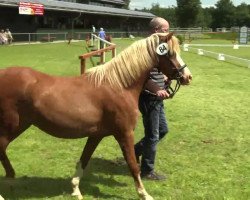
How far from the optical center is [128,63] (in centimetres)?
481

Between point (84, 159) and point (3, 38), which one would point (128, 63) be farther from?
point (3, 38)

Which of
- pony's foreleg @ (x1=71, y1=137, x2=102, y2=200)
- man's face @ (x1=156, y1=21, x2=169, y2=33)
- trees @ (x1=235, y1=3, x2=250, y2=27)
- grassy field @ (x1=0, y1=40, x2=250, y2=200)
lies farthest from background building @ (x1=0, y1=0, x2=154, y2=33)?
trees @ (x1=235, y1=3, x2=250, y2=27)

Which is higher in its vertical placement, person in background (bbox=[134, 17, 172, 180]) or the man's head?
the man's head

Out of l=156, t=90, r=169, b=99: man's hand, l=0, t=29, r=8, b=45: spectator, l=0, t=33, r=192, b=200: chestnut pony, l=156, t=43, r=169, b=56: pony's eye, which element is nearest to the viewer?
l=0, t=33, r=192, b=200: chestnut pony

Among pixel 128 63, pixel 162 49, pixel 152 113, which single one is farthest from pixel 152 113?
pixel 162 49

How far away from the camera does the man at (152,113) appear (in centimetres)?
518

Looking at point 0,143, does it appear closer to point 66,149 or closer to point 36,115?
point 36,115

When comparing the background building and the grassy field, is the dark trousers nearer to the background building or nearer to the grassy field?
the grassy field

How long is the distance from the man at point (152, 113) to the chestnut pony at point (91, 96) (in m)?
0.33

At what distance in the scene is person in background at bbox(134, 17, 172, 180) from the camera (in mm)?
5184

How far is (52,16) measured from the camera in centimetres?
4734

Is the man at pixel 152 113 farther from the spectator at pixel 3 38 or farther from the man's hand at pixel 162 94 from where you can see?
the spectator at pixel 3 38

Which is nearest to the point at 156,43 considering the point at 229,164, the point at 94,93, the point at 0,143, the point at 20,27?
the point at 94,93

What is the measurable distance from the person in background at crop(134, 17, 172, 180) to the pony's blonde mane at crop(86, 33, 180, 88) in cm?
28
